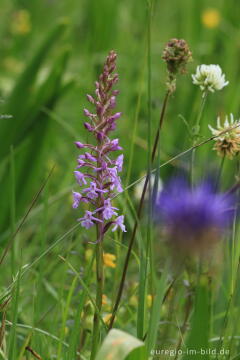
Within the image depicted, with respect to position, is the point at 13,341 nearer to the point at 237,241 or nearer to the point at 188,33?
the point at 237,241

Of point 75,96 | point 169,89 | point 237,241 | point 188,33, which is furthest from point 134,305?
point 188,33

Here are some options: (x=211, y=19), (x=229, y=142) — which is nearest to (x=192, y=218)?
(x=229, y=142)

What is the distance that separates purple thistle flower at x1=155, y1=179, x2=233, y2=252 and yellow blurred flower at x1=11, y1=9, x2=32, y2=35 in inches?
127

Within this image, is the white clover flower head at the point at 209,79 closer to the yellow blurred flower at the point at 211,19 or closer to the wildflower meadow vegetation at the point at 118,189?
the wildflower meadow vegetation at the point at 118,189

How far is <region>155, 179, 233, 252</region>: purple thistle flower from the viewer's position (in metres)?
0.64

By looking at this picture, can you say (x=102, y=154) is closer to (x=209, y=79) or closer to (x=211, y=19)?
(x=209, y=79)

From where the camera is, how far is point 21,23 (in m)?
3.88

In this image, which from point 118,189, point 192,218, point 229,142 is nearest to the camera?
point 192,218

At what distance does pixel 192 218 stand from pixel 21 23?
3.42 m

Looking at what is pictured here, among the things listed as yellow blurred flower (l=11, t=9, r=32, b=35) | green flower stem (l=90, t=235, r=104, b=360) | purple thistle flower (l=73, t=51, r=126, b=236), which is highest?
yellow blurred flower (l=11, t=9, r=32, b=35)

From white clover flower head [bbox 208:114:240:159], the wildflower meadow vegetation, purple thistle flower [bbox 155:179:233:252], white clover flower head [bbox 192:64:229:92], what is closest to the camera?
purple thistle flower [bbox 155:179:233:252]

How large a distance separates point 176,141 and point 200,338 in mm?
2165

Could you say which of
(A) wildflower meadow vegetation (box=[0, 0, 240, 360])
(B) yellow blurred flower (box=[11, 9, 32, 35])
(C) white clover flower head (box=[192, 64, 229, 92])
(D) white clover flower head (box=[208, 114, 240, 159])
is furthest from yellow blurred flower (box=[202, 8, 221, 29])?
(D) white clover flower head (box=[208, 114, 240, 159])

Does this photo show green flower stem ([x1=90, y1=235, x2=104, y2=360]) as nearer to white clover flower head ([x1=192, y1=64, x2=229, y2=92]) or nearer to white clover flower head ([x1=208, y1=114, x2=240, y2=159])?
white clover flower head ([x1=208, y1=114, x2=240, y2=159])
